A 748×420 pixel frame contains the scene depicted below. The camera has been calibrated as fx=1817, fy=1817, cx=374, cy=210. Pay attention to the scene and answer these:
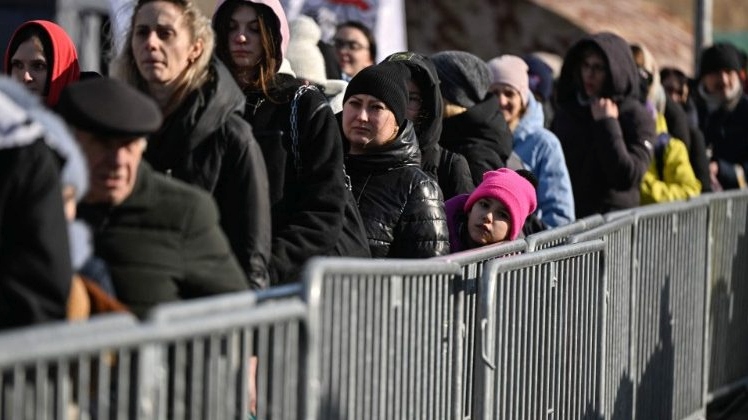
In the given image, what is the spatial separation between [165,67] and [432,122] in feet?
7.97

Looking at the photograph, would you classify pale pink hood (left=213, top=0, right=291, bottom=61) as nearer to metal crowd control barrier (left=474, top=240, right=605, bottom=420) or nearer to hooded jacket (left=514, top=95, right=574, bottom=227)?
metal crowd control barrier (left=474, top=240, right=605, bottom=420)

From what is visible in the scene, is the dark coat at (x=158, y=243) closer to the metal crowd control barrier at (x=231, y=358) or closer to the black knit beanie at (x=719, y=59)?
the metal crowd control barrier at (x=231, y=358)

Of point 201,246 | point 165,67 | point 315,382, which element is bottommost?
point 315,382

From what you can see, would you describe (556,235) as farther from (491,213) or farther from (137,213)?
(137,213)

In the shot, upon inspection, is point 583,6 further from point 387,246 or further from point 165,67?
point 165,67

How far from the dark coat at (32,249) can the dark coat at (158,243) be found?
1.62ft

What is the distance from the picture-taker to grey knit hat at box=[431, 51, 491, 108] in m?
8.83

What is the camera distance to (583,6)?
22.0 metres

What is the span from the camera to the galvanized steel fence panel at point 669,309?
8.29m

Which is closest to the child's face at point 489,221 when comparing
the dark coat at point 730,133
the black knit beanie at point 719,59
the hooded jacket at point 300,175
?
the hooded jacket at point 300,175

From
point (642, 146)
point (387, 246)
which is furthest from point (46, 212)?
point (642, 146)

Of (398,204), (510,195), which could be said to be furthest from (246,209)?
(510,195)

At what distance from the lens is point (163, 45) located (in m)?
5.69

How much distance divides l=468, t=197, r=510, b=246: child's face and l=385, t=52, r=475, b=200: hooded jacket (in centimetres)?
48
